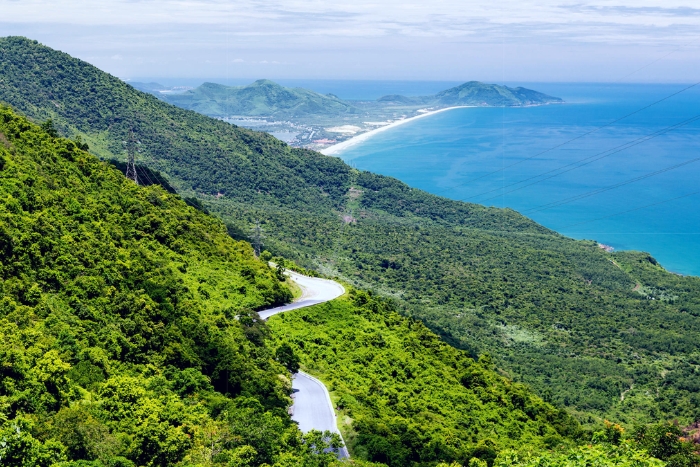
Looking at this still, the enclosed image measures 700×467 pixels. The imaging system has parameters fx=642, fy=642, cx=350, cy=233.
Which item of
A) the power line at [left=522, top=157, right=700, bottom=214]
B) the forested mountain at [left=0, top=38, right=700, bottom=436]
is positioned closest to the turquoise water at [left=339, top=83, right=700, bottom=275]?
the power line at [left=522, top=157, right=700, bottom=214]

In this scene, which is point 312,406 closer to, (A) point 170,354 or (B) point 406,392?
(A) point 170,354

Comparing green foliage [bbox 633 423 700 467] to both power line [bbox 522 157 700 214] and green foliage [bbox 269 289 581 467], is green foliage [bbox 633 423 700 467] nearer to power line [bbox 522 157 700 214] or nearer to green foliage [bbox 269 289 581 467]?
green foliage [bbox 269 289 581 467]

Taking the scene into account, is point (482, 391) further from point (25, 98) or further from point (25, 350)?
point (25, 98)

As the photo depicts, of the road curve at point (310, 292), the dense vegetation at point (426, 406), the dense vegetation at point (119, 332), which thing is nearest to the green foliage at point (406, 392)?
the dense vegetation at point (426, 406)

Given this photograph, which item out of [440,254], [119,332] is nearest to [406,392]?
[119,332]

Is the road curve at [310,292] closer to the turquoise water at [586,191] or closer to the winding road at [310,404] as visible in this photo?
the winding road at [310,404]

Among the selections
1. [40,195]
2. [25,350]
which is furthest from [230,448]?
[40,195]

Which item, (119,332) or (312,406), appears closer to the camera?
(119,332)
